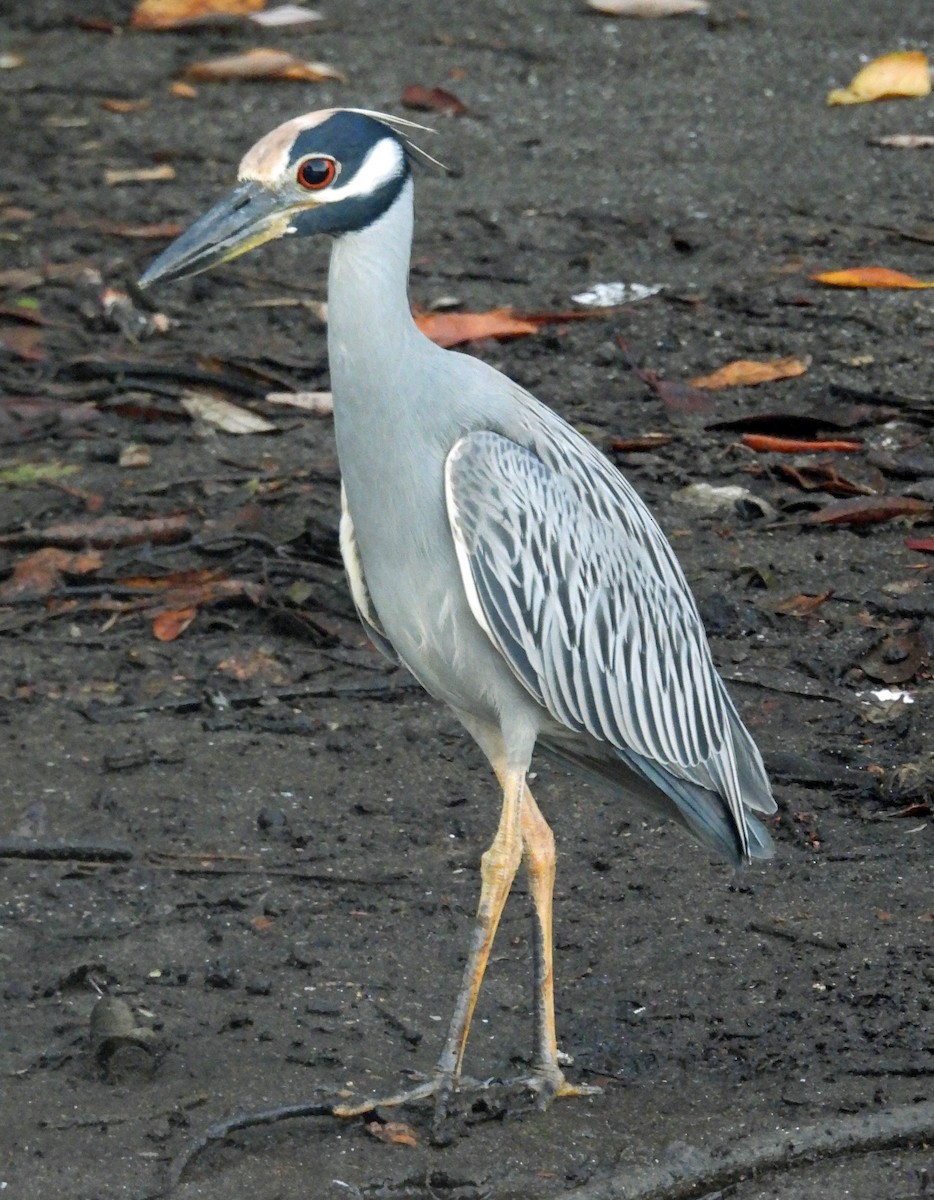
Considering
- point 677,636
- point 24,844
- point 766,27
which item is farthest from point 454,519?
point 766,27

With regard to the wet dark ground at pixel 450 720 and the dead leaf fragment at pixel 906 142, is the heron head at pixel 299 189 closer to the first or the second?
the wet dark ground at pixel 450 720

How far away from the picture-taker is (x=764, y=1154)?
11.7 ft

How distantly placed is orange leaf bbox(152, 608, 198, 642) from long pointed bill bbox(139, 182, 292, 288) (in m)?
2.02

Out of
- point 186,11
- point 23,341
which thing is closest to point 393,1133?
point 23,341

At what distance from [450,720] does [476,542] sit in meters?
1.53

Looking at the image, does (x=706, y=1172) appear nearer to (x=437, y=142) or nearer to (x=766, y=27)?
(x=437, y=142)

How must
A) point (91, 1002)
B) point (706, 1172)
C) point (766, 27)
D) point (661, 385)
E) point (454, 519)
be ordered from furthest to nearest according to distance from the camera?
point (766, 27)
point (661, 385)
point (91, 1002)
point (454, 519)
point (706, 1172)

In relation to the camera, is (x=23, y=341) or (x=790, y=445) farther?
(x=23, y=341)

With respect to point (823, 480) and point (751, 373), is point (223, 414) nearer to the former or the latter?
point (751, 373)

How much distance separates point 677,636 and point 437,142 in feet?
17.7

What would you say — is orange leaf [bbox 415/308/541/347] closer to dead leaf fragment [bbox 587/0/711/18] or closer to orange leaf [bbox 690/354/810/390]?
orange leaf [bbox 690/354/810/390]

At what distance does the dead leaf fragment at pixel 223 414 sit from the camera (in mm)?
6809

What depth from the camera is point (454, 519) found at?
383cm

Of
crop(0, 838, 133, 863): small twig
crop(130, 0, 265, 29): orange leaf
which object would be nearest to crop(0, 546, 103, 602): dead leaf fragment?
crop(0, 838, 133, 863): small twig
